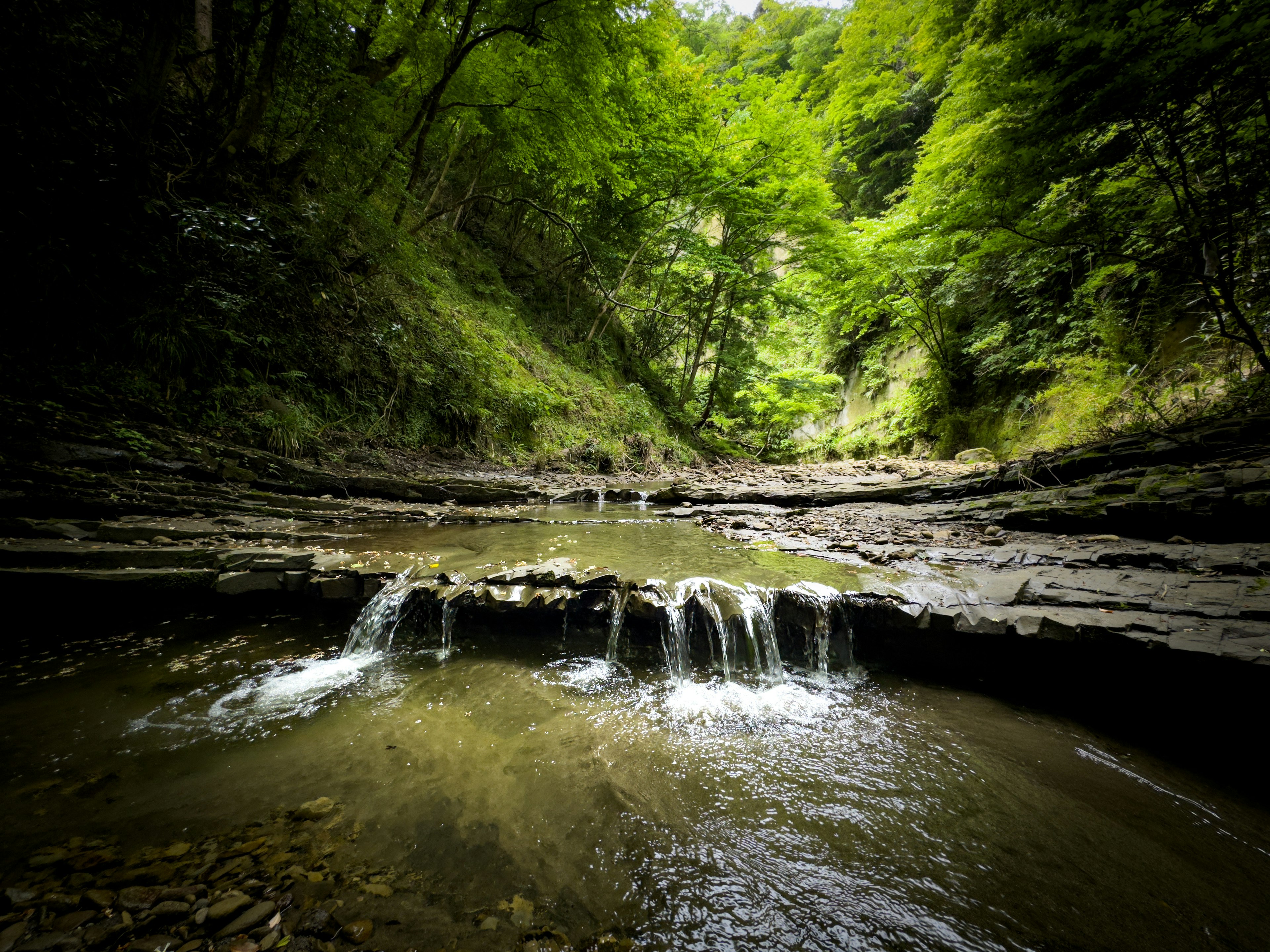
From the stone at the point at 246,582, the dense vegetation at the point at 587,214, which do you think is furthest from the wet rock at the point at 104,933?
the dense vegetation at the point at 587,214

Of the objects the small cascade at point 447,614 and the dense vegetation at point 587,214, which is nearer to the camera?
the small cascade at point 447,614

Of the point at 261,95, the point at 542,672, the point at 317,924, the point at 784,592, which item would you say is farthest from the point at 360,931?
the point at 261,95

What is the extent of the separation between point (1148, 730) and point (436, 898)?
379cm

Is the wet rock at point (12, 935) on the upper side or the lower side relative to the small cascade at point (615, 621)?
lower

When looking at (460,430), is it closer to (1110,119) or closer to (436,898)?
(436,898)

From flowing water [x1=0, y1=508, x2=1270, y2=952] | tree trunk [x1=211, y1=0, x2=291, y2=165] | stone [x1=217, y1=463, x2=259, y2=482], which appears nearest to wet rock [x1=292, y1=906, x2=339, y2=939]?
flowing water [x1=0, y1=508, x2=1270, y2=952]

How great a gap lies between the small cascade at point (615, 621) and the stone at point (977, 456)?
8.97m

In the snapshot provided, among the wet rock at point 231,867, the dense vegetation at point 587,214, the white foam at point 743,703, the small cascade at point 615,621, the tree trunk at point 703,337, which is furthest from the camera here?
the tree trunk at point 703,337

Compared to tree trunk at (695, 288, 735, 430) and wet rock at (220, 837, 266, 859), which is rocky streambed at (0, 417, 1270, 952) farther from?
tree trunk at (695, 288, 735, 430)

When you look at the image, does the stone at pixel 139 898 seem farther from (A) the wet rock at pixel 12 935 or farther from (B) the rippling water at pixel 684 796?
(B) the rippling water at pixel 684 796

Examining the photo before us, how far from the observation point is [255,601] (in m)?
3.51

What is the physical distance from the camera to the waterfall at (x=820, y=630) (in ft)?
10.6

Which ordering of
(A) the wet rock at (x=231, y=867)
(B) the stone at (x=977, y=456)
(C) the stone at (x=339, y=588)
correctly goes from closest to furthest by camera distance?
(A) the wet rock at (x=231, y=867) < (C) the stone at (x=339, y=588) < (B) the stone at (x=977, y=456)

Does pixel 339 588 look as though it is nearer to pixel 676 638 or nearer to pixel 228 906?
pixel 228 906
